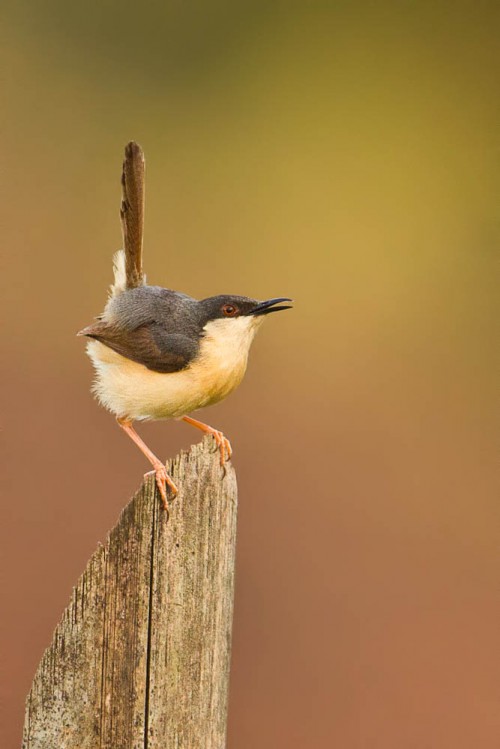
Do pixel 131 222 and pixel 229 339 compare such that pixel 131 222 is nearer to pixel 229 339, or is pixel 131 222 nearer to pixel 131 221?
pixel 131 221

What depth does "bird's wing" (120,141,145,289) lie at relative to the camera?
3209mm

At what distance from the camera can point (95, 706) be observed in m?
1.98

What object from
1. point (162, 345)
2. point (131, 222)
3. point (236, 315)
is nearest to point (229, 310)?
point (236, 315)

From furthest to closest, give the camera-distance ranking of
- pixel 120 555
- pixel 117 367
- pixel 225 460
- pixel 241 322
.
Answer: pixel 117 367 → pixel 241 322 → pixel 225 460 → pixel 120 555

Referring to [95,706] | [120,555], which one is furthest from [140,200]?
[95,706]

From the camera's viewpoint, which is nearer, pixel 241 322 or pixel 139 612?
pixel 139 612

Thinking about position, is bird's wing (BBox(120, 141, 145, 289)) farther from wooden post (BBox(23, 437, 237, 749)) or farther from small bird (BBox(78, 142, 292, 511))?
wooden post (BBox(23, 437, 237, 749))

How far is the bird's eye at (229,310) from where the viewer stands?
119 inches

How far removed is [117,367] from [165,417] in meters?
0.32

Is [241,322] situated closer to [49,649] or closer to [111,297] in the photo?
[111,297]

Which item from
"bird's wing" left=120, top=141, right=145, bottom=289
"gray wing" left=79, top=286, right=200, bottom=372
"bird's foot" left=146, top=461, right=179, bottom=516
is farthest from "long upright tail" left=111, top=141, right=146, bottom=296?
"bird's foot" left=146, top=461, right=179, bottom=516

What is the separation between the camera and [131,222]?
10.9 feet

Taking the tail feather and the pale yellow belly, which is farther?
the tail feather

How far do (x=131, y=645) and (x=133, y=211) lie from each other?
1.81 meters
